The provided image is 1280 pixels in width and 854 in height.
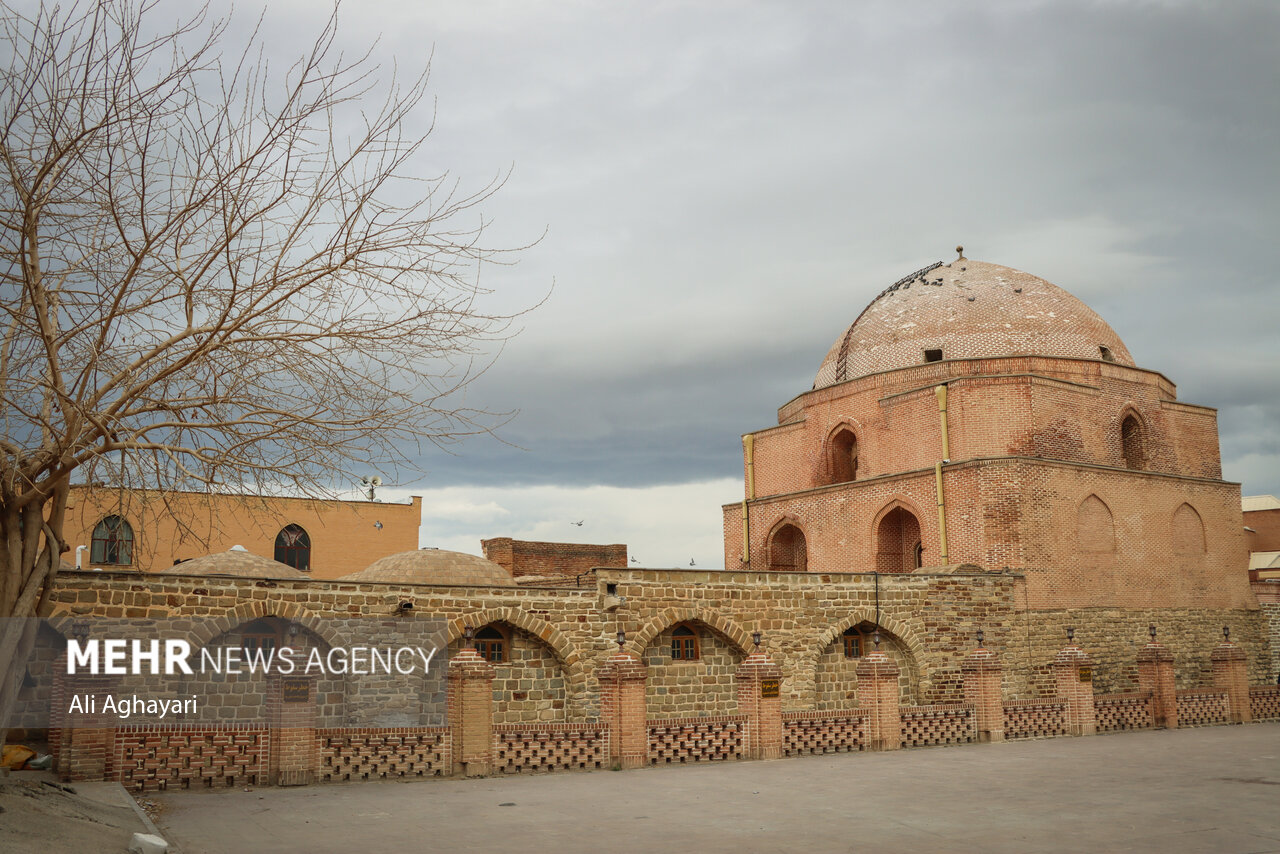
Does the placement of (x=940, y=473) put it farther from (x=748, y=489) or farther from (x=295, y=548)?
(x=295, y=548)

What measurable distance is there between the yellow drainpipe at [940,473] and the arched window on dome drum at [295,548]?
61.8 ft

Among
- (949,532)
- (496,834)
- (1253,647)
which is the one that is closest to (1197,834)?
(496,834)

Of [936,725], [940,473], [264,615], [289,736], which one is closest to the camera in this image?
[289,736]

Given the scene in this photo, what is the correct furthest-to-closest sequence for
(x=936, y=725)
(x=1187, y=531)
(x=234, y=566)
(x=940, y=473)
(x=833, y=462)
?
(x=833, y=462) → (x=1187, y=531) → (x=940, y=473) → (x=234, y=566) → (x=936, y=725)

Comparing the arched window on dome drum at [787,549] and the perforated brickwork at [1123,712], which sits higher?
the arched window on dome drum at [787,549]

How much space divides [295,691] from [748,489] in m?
18.7

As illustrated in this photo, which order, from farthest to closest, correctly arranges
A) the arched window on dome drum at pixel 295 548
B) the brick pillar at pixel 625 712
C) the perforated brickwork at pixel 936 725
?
the arched window on dome drum at pixel 295 548 < the perforated brickwork at pixel 936 725 < the brick pillar at pixel 625 712

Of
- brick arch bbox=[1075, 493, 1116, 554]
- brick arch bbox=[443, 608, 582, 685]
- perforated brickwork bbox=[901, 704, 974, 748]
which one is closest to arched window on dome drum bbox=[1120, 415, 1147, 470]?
brick arch bbox=[1075, 493, 1116, 554]

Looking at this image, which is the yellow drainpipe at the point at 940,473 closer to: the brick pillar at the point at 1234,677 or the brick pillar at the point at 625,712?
the brick pillar at the point at 1234,677

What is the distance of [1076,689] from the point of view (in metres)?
17.4

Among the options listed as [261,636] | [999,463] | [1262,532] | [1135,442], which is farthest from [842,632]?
[1262,532]

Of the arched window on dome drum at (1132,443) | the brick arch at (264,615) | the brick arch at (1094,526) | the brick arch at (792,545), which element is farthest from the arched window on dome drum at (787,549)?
the brick arch at (264,615)

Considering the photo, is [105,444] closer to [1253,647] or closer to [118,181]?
[118,181]

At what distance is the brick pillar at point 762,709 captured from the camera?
14.3 m
